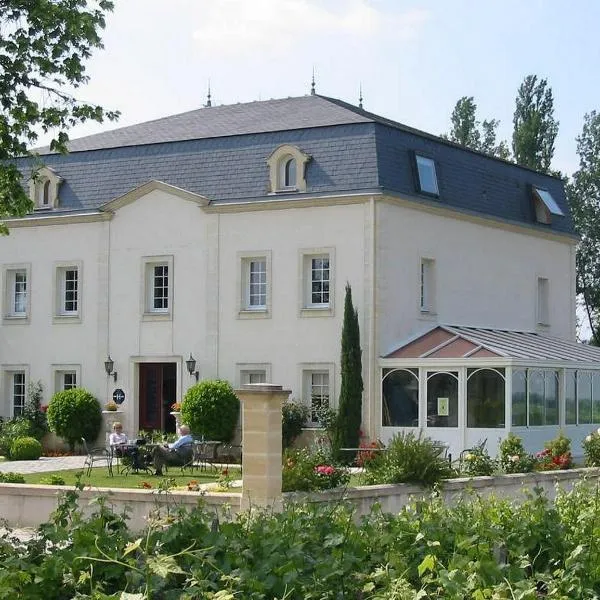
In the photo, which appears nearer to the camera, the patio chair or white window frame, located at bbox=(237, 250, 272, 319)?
the patio chair

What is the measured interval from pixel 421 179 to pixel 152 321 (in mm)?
7927

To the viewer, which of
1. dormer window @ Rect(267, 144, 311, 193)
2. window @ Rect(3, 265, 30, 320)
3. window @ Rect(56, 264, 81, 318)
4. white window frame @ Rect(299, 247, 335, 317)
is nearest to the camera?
white window frame @ Rect(299, 247, 335, 317)

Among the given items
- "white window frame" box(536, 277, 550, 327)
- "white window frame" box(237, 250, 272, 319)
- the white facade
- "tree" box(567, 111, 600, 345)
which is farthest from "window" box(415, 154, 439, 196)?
"tree" box(567, 111, 600, 345)

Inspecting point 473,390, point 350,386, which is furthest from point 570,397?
point 350,386

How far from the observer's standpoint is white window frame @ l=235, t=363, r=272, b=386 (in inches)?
1320

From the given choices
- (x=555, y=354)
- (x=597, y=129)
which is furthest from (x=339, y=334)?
(x=597, y=129)

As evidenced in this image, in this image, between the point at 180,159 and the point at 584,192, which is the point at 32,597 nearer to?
the point at 180,159

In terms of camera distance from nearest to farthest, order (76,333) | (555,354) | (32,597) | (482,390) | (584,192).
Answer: (32,597) < (482,390) < (555,354) < (76,333) < (584,192)

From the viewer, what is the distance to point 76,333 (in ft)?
119

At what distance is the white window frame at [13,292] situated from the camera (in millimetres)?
37312

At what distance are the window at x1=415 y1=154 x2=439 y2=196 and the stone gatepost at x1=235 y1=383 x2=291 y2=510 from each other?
56.6 ft

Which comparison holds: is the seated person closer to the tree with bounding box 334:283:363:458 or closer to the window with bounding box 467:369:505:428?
the tree with bounding box 334:283:363:458

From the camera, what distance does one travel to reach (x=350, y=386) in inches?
1240

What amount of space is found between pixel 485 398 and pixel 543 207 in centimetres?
969
